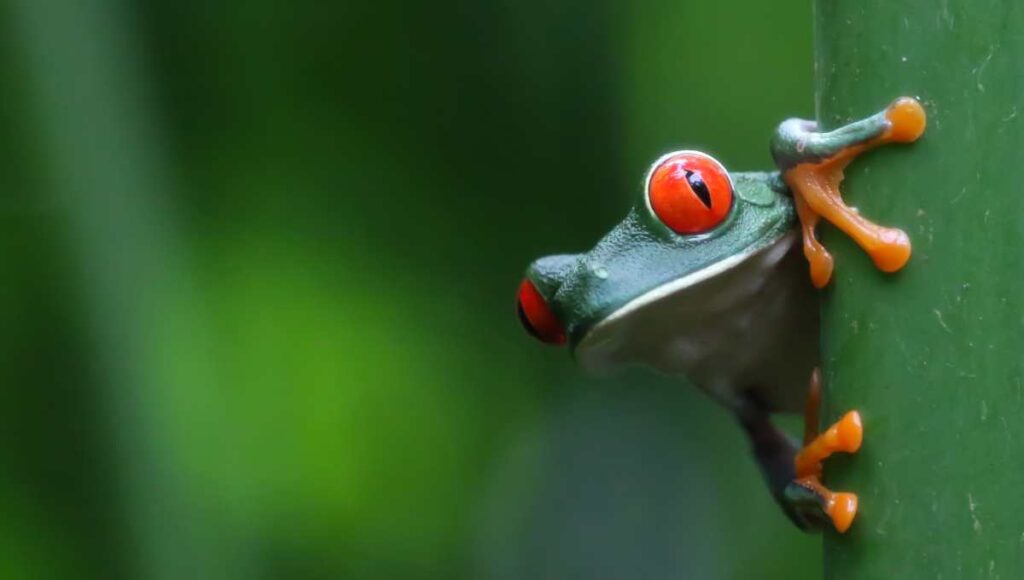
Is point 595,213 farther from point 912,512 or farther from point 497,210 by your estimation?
point 912,512

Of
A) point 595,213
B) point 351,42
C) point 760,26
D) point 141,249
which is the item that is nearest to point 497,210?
point 595,213

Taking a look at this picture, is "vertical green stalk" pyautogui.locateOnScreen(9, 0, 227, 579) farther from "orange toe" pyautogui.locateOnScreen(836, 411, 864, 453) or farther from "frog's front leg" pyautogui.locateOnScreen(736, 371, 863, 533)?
"orange toe" pyautogui.locateOnScreen(836, 411, 864, 453)

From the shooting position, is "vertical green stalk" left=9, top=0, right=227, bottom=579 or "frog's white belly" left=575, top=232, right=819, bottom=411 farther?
"vertical green stalk" left=9, top=0, right=227, bottom=579

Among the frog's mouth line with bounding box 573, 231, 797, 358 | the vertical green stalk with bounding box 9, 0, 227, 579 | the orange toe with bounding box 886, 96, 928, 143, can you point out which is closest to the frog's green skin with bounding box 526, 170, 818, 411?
the frog's mouth line with bounding box 573, 231, 797, 358

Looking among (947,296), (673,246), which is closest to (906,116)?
(947,296)

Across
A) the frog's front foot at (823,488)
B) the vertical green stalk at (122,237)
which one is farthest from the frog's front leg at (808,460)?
the vertical green stalk at (122,237)

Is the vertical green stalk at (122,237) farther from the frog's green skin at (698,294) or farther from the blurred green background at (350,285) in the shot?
the frog's green skin at (698,294)

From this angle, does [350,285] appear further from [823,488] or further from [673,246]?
[823,488]

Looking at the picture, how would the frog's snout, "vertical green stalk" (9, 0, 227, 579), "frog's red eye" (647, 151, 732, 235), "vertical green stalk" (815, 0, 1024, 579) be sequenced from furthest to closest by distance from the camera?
1. "vertical green stalk" (9, 0, 227, 579)
2. the frog's snout
3. "frog's red eye" (647, 151, 732, 235)
4. "vertical green stalk" (815, 0, 1024, 579)
